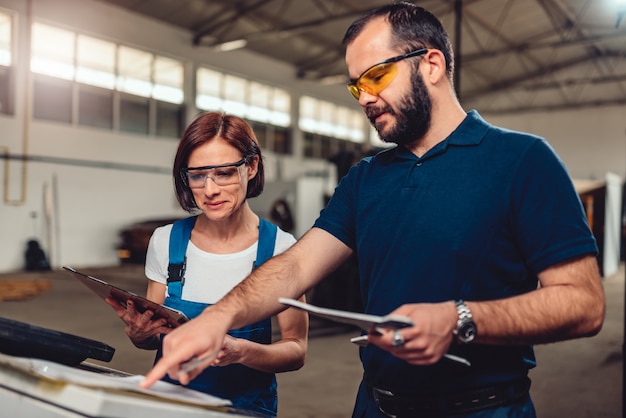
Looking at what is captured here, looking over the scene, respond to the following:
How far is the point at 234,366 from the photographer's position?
5.19 feet

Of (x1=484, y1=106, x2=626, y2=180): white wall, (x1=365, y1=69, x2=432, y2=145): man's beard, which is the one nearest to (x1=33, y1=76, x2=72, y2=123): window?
(x1=365, y1=69, x2=432, y2=145): man's beard

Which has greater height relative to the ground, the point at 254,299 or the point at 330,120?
the point at 330,120

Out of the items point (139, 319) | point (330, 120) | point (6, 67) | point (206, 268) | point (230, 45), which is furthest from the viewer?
point (330, 120)

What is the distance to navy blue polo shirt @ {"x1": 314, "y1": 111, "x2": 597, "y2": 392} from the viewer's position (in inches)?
43.6

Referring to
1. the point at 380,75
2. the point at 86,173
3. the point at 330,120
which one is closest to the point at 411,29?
the point at 380,75

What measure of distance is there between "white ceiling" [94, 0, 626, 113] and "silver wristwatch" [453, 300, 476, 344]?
8.27 meters

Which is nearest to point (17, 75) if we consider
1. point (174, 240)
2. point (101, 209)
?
point (101, 209)

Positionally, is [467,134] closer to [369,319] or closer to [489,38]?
[369,319]

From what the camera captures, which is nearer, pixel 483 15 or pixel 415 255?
pixel 415 255

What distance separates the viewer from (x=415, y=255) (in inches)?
47.6

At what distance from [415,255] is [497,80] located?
18870mm

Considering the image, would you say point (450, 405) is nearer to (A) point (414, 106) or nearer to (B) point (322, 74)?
(A) point (414, 106)

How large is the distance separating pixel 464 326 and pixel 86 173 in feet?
37.0

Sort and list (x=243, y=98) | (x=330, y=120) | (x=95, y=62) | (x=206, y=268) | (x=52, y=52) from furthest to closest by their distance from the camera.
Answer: (x=330, y=120)
(x=243, y=98)
(x=95, y=62)
(x=52, y=52)
(x=206, y=268)
